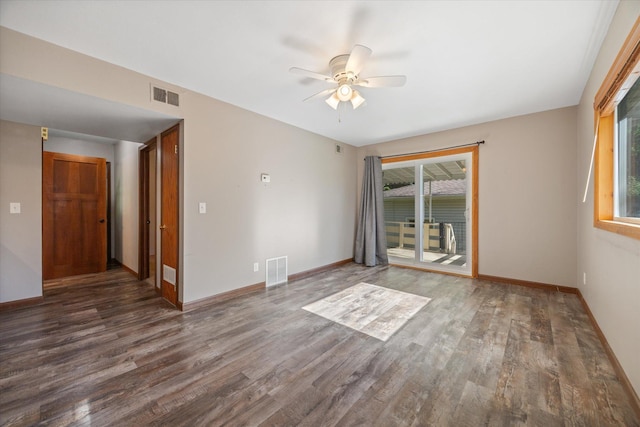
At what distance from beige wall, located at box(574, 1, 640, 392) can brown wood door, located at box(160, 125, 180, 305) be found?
389cm

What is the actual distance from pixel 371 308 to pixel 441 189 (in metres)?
2.84

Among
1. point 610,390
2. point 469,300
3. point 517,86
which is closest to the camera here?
point 610,390

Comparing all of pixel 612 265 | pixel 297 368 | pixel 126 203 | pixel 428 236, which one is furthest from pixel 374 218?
pixel 126 203

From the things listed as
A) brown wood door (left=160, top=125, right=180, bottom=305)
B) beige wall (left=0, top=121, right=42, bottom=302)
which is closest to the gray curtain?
brown wood door (left=160, top=125, right=180, bottom=305)

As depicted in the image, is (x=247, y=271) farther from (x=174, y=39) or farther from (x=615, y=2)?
(x=615, y=2)

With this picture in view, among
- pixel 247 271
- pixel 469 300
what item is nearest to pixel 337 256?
pixel 247 271

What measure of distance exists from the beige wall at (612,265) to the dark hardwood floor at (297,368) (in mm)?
217

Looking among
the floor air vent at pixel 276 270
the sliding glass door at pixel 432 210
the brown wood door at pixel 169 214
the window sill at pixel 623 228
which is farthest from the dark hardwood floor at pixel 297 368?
the sliding glass door at pixel 432 210

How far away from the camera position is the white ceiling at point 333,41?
5.72ft

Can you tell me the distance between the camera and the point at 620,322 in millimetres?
1733

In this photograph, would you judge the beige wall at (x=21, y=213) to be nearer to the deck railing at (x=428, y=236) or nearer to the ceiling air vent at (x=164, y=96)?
the ceiling air vent at (x=164, y=96)

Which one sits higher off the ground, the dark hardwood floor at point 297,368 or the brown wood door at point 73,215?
the brown wood door at point 73,215

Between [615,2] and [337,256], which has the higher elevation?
[615,2]

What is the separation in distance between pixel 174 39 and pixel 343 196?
3.75m
